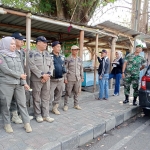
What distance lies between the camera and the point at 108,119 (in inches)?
155

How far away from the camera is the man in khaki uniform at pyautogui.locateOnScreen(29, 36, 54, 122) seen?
Result: 3400mm

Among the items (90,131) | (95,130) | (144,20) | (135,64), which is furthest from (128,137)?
(144,20)

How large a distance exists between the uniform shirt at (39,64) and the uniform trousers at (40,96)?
15cm

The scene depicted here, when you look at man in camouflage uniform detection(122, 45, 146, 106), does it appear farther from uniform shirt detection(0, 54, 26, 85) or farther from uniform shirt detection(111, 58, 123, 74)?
uniform shirt detection(0, 54, 26, 85)

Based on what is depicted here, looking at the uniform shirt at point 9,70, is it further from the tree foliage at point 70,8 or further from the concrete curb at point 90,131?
the tree foliage at point 70,8

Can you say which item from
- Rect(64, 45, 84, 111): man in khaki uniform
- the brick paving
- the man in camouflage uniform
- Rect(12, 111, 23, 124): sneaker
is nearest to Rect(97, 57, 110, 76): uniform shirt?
the man in camouflage uniform

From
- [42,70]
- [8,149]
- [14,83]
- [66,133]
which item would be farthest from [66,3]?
[8,149]

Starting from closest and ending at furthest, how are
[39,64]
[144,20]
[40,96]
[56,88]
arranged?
[39,64] → [40,96] → [56,88] → [144,20]

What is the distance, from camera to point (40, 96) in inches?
145

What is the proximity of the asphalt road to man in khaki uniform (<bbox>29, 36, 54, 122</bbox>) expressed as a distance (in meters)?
1.14

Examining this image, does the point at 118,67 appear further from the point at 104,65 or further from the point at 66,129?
the point at 66,129

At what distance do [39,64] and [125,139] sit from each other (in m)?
2.33

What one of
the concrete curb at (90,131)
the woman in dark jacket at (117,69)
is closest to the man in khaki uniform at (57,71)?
the concrete curb at (90,131)

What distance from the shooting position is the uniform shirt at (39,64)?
133 inches
